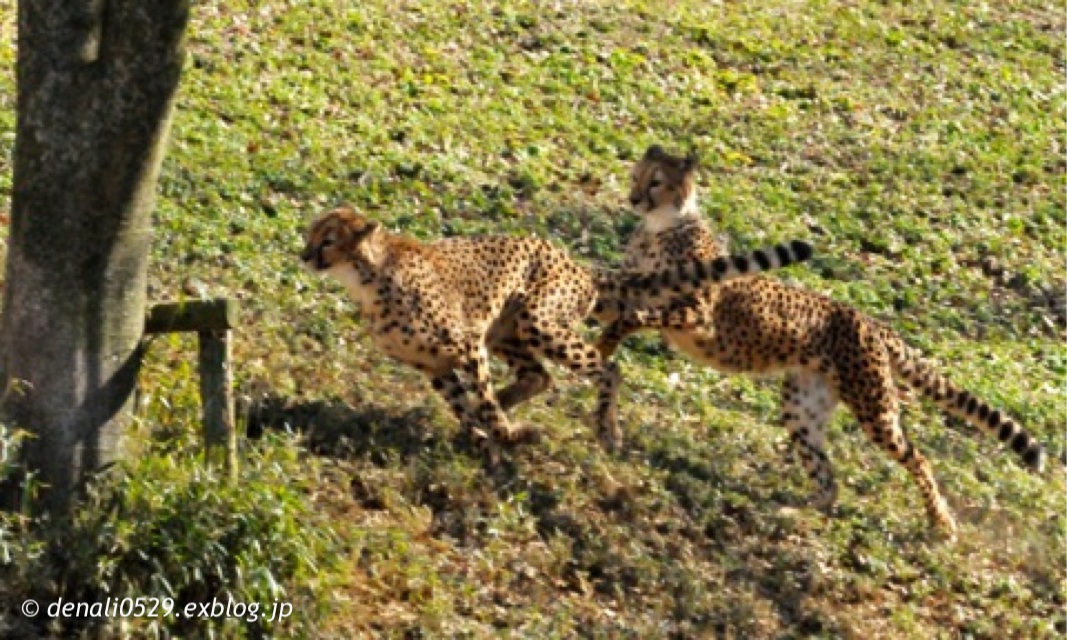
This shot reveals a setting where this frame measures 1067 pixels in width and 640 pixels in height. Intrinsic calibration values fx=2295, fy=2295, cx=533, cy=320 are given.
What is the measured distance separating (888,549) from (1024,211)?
673 cm

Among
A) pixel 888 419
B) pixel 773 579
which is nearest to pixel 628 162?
pixel 888 419

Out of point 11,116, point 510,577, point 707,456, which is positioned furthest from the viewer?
point 11,116

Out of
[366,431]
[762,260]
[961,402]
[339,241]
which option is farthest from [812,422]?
[339,241]

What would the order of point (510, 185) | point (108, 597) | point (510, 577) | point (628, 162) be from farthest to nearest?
point (628, 162), point (510, 185), point (510, 577), point (108, 597)

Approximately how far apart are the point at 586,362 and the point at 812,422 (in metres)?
1.57

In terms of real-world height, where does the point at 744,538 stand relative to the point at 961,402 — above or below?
below

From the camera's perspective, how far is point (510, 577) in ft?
33.0

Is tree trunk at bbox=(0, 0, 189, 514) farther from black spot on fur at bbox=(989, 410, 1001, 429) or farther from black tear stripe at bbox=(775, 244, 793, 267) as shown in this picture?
black spot on fur at bbox=(989, 410, 1001, 429)

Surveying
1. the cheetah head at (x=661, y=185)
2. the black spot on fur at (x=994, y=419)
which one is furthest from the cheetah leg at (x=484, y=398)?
the black spot on fur at (x=994, y=419)

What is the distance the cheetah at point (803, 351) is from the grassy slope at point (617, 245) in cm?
25

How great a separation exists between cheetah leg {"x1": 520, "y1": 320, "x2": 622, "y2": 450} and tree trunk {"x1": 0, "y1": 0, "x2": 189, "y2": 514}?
3.07 m

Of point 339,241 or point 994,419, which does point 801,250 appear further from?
point 339,241

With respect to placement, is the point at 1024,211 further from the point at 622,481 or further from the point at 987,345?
the point at 622,481

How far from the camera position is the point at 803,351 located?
12.4 m
